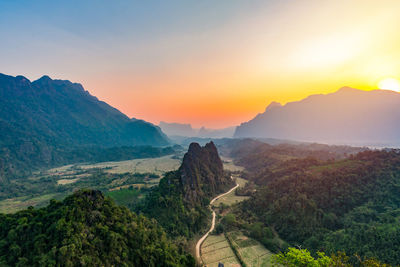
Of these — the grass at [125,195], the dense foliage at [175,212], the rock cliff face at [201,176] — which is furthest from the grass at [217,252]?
the grass at [125,195]

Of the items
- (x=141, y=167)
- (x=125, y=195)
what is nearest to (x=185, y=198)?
(x=125, y=195)

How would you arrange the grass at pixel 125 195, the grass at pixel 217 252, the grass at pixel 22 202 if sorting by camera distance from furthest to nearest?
the grass at pixel 125 195, the grass at pixel 22 202, the grass at pixel 217 252

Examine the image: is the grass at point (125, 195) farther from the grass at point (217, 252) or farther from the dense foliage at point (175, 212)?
the grass at point (217, 252)

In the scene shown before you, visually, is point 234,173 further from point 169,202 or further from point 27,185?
point 27,185

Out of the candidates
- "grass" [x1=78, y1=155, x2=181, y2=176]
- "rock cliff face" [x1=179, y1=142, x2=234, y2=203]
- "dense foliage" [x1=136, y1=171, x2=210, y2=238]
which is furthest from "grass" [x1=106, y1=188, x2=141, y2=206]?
"grass" [x1=78, y1=155, x2=181, y2=176]

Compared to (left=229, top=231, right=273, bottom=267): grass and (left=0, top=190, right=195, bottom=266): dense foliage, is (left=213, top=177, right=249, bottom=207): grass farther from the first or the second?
(left=0, top=190, right=195, bottom=266): dense foliage

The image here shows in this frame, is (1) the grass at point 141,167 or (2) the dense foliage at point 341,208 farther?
(1) the grass at point 141,167
